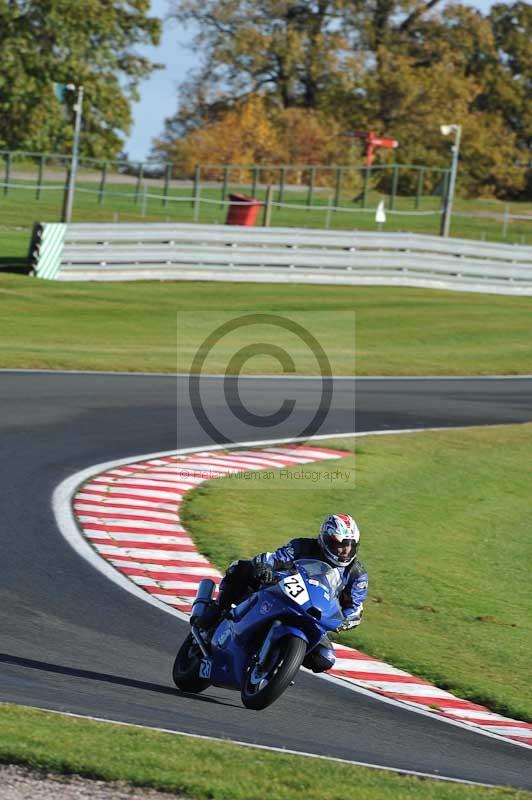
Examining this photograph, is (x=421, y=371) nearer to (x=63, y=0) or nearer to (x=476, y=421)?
(x=476, y=421)

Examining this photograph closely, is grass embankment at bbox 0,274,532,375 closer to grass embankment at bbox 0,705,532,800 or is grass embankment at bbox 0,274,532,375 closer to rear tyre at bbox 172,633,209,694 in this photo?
rear tyre at bbox 172,633,209,694

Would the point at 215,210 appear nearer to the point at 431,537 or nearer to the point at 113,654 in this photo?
the point at 431,537

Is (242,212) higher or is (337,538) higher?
(242,212)

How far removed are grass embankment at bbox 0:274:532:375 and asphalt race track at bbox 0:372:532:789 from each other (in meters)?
5.90

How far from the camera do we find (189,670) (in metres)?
9.14

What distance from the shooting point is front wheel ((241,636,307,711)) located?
334 inches

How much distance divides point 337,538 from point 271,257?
2758cm

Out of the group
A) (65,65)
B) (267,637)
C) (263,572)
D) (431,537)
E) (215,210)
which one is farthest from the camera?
(65,65)

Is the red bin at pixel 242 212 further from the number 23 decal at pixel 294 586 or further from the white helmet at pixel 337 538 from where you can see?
the number 23 decal at pixel 294 586

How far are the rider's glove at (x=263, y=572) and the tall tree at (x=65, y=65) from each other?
Result: 167 feet

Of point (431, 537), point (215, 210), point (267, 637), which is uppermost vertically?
point (215, 210)

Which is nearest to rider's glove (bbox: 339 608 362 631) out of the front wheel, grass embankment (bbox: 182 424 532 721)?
the front wheel

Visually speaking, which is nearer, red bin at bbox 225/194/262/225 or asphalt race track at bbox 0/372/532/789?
asphalt race track at bbox 0/372/532/789

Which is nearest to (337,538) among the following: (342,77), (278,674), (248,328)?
(278,674)
